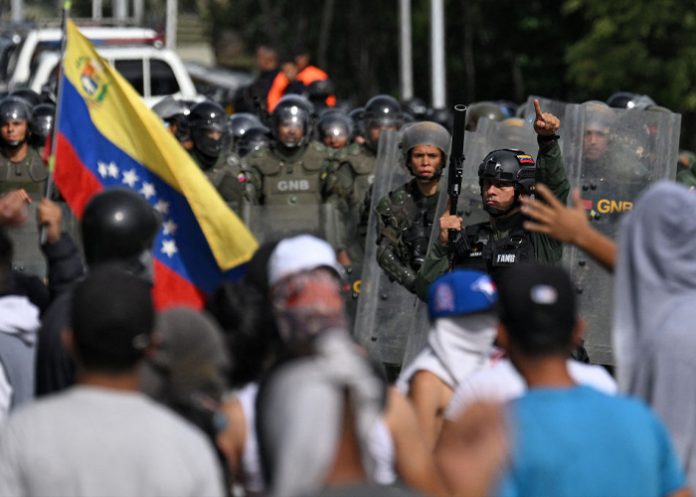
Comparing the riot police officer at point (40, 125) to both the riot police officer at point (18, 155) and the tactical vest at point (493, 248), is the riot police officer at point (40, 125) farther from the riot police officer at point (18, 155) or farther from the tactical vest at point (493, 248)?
the tactical vest at point (493, 248)

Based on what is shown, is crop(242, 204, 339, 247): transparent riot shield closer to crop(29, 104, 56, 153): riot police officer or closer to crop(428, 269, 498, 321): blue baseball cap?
crop(29, 104, 56, 153): riot police officer

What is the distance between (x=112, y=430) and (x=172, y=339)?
503mm

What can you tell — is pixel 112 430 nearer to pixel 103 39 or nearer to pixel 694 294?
pixel 694 294

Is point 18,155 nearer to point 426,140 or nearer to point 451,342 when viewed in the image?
point 426,140

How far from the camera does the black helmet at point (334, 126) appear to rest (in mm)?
15062

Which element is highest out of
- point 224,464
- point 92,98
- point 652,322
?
point 92,98

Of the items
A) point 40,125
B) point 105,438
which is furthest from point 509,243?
point 40,125

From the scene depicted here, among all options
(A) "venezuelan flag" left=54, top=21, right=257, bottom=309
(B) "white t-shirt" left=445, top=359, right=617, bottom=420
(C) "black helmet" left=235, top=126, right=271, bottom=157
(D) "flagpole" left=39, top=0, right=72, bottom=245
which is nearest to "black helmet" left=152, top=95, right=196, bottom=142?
(C) "black helmet" left=235, top=126, right=271, bottom=157

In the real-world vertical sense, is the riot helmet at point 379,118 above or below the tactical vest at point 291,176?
above

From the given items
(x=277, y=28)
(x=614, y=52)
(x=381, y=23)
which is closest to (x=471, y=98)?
(x=381, y=23)

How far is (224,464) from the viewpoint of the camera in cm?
462

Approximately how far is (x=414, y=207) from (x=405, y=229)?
16 centimetres

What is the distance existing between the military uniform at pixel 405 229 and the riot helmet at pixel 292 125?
362cm

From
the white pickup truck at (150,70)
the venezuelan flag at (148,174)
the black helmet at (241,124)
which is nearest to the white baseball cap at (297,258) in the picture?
the venezuelan flag at (148,174)
